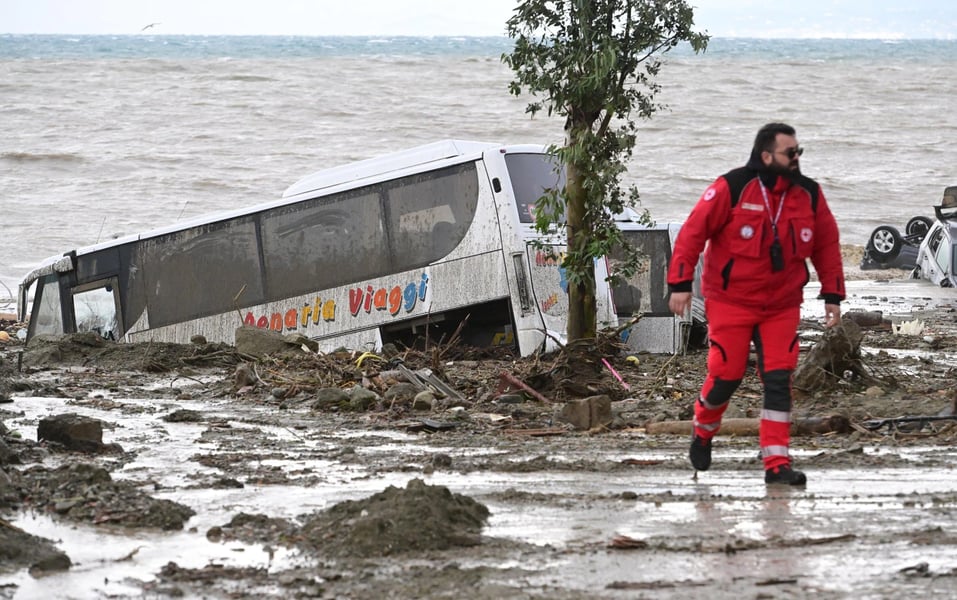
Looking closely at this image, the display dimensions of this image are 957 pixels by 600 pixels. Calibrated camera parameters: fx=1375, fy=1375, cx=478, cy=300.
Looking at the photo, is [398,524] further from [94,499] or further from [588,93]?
[588,93]

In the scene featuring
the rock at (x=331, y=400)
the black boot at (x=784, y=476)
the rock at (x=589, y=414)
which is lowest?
the rock at (x=331, y=400)

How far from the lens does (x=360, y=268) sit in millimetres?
16062

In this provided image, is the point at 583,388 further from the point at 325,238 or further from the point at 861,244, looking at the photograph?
the point at 861,244

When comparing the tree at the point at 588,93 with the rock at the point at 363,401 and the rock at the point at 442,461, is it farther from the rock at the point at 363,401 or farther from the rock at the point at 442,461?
the rock at the point at 442,461

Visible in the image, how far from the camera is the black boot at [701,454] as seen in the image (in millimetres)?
7027

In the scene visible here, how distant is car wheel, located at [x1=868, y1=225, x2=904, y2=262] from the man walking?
2378 cm

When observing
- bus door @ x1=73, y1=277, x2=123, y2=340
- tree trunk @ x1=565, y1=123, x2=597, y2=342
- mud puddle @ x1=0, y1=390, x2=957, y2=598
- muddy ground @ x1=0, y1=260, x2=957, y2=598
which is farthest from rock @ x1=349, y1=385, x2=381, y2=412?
bus door @ x1=73, y1=277, x2=123, y2=340

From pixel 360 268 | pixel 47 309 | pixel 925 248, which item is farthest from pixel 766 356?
pixel 925 248

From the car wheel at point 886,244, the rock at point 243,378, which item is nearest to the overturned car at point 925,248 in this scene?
the car wheel at point 886,244

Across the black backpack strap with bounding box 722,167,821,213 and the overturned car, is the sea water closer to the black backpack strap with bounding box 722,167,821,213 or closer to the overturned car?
the overturned car

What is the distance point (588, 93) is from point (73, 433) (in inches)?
227

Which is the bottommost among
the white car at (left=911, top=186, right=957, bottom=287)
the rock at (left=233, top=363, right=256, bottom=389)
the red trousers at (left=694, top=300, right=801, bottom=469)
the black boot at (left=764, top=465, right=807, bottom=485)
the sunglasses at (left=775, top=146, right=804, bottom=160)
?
the white car at (left=911, top=186, right=957, bottom=287)

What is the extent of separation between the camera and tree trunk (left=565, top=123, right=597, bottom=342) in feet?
40.2

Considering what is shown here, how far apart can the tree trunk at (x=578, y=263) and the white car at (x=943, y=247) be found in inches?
508
